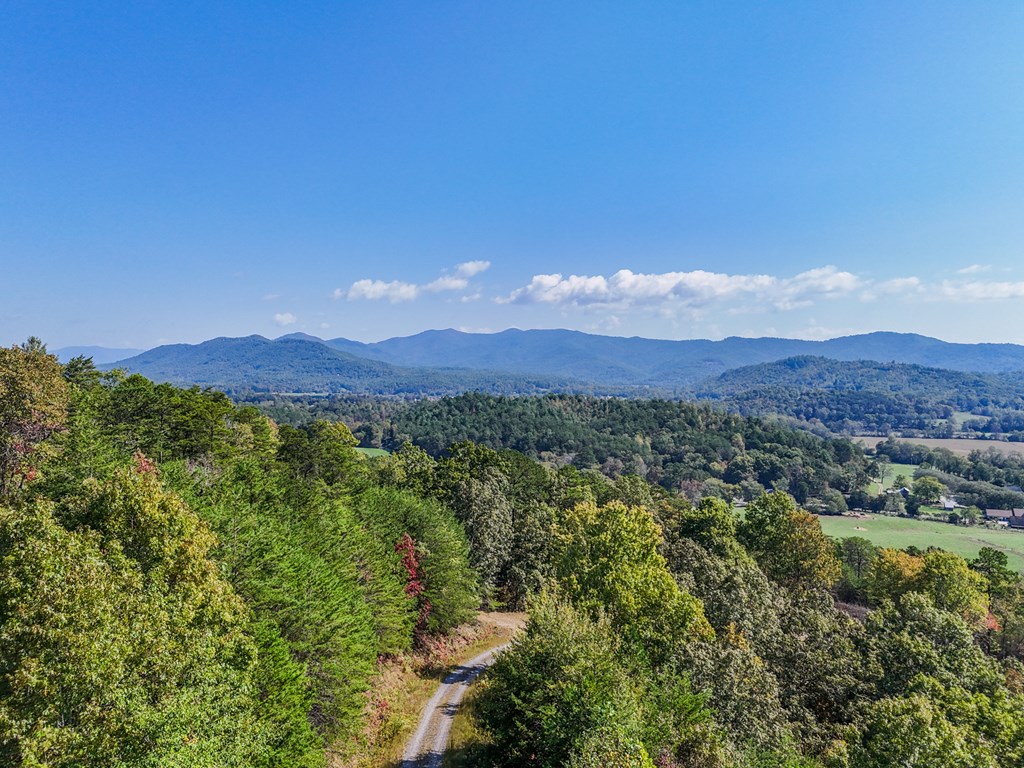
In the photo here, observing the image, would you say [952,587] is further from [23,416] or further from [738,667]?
[23,416]

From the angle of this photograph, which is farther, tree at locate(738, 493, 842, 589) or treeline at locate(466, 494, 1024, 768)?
tree at locate(738, 493, 842, 589)

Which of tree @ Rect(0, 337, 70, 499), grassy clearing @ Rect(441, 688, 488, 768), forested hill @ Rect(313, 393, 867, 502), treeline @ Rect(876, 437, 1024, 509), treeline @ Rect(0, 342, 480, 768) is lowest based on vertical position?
treeline @ Rect(876, 437, 1024, 509)

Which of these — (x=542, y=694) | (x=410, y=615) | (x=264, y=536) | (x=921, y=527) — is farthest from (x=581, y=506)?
(x=921, y=527)

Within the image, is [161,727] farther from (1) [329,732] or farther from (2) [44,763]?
(1) [329,732]

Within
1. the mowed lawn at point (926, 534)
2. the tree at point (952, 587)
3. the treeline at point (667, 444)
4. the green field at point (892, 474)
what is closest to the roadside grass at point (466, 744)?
the tree at point (952, 587)

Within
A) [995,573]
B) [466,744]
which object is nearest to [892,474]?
[995,573]

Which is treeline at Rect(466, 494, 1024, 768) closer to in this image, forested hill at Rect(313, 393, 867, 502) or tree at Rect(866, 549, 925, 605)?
tree at Rect(866, 549, 925, 605)

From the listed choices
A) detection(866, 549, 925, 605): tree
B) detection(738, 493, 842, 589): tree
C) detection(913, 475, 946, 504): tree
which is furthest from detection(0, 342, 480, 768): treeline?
detection(913, 475, 946, 504): tree
